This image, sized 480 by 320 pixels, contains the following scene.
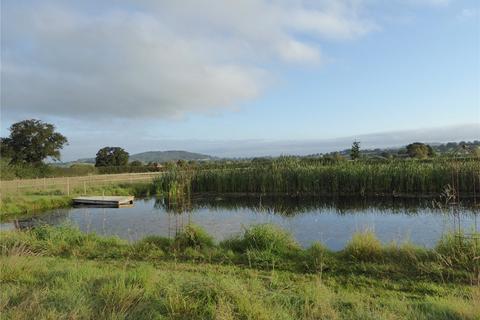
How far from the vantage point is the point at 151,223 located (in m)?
14.3

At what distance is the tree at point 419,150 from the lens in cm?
3977

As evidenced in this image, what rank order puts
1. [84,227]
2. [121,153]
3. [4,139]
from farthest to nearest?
[121,153]
[4,139]
[84,227]

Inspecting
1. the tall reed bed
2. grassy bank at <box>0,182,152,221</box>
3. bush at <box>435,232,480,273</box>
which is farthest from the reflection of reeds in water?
bush at <box>435,232,480,273</box>

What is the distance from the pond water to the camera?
10688 millimetres

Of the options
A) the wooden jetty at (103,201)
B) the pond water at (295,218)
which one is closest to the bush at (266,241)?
the pond water at (295,218)

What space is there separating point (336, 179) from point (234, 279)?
1732cm

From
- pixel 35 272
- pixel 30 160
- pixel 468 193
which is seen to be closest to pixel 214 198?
pixel 468 193

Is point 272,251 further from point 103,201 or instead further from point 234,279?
point 103,201

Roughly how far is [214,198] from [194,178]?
10.5ft

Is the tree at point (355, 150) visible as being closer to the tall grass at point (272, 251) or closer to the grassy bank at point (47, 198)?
the grassy bank at point (47, 198)

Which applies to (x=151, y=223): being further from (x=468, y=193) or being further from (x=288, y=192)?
(x=468, y=193)

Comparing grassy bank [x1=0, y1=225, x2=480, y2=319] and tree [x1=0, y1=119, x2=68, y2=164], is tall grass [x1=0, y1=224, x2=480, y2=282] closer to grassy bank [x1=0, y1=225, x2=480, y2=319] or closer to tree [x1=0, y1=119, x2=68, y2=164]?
grassy bank [x1=0, y1=225, x2=480, y2=319]

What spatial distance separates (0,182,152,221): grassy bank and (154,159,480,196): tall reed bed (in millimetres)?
1772

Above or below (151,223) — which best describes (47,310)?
above
